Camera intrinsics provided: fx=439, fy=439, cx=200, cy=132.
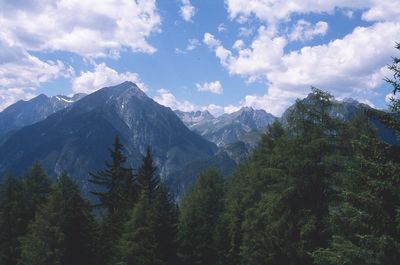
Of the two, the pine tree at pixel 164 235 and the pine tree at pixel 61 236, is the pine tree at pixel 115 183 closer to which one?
the pine tree at pixel 164 235

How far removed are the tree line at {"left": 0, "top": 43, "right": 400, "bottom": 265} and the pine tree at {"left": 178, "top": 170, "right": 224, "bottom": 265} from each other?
11 cm

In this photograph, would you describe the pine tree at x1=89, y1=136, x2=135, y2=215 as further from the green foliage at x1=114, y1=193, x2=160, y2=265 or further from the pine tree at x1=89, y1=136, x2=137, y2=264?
the green foliage at x1=114, y1=193, x2=160, y2=265

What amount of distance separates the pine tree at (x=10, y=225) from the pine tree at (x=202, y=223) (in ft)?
54.1

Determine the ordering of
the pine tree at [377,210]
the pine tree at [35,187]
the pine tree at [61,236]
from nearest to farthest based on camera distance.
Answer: the pine tree at [377,210] → the pine tree at [61,236] → the pine tree at [35,187]

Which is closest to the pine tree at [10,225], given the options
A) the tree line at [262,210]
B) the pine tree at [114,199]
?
the tree line at [262,210]

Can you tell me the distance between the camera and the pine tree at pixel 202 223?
4488 cm

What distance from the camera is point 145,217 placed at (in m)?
33.4

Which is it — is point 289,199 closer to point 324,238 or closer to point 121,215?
point 324,238

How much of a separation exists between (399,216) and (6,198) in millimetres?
42084

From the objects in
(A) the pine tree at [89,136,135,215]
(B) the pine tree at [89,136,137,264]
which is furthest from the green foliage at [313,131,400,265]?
(A) the pine tree at [89,136,135,215]

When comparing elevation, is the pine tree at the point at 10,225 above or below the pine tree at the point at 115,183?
below

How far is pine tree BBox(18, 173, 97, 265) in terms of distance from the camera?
3478 cm

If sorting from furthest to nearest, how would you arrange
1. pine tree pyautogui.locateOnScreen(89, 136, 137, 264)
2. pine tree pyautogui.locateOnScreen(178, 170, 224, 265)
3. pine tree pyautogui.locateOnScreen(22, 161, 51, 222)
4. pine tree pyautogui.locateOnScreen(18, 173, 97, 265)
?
pine tree pyautogui.locateOnScreen(22, 161, 51, 222)
pine tree pyautogui.locateOnScreen(178, 170, 224, 265)
pine tree pyautogui.locateOnScreen(89, 136, 137, 264)
pine tree pyautogui.locateOnScreen(18, 173, 97, 265)

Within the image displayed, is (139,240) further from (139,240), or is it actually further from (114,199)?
(114,199)
